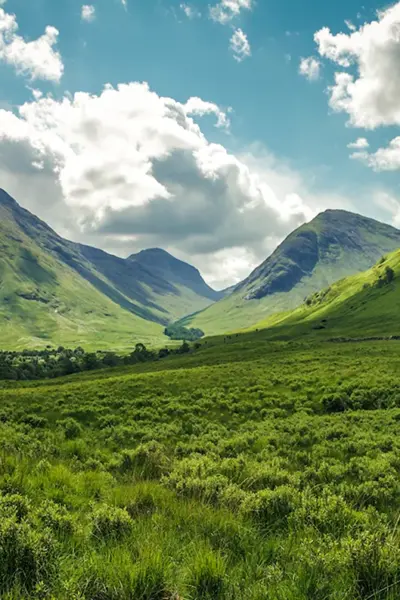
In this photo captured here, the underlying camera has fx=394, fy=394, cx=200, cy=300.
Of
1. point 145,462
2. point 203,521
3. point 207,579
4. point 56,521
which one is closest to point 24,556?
point 56,521

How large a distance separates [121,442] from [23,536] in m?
15.9

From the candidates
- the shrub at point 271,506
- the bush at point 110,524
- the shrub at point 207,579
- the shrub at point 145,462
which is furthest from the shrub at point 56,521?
the shrub at point 145,462

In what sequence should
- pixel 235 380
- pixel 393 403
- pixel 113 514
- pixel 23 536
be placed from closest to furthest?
pixel 23 536
pixel 113 514
pixel 393 403
pixel 235 380

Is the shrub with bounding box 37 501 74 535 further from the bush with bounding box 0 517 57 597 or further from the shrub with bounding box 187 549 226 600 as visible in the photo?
the shrub with bounding box 187 549 226 600

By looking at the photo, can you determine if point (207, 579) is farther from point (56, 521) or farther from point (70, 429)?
point (70, 429)

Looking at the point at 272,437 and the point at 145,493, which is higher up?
the point at 145,493

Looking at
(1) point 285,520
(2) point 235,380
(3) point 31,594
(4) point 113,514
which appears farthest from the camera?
(2) point 235,380

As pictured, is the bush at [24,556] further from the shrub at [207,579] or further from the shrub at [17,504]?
the shrub at [207,579]

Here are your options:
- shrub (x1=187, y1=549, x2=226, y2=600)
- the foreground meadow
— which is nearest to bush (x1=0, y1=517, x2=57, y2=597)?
the foreground meadow

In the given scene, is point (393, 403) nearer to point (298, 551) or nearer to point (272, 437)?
point (272, 437)

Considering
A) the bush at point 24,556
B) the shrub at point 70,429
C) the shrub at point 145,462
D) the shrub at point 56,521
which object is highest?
the bush at point 24,556

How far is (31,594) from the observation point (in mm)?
4801

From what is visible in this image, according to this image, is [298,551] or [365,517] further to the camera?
[365,517]

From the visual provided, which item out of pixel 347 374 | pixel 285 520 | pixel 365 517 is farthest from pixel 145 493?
pixel 347 374
